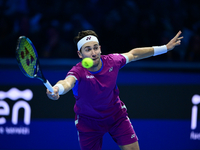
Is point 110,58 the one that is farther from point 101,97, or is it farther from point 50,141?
point 50,141

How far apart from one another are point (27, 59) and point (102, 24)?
4108mm

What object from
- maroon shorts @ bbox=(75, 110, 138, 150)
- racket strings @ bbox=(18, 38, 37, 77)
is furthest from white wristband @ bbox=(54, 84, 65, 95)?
maroon shorts @ bbox=(75, 110, 138, 150)

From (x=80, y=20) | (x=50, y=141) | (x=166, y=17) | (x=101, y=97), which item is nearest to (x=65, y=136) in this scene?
(x=50, y=141)

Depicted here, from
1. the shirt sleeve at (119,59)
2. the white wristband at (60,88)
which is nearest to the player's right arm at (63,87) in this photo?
the white wristband at (60,88)

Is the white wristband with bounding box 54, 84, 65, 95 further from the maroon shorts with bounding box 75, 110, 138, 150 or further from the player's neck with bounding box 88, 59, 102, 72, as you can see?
the maroon shorts with bounding box 75, 110, 138, 150

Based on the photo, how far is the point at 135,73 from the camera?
594cm

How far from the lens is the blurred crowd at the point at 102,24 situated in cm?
653

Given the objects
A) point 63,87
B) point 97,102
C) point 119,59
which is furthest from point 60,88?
point 119,59

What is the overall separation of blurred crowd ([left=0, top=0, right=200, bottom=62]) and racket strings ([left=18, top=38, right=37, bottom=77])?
3129mm

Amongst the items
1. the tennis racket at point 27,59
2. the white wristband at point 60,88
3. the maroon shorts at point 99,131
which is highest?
the tennis racket at point 27,59

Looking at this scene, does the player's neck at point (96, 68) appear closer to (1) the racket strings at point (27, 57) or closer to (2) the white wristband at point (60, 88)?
(2) the white wristband at point (60, 88)

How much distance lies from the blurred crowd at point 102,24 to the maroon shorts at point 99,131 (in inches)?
108

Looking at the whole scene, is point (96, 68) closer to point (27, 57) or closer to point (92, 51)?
point (92, 51)

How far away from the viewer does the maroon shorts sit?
394 cm
